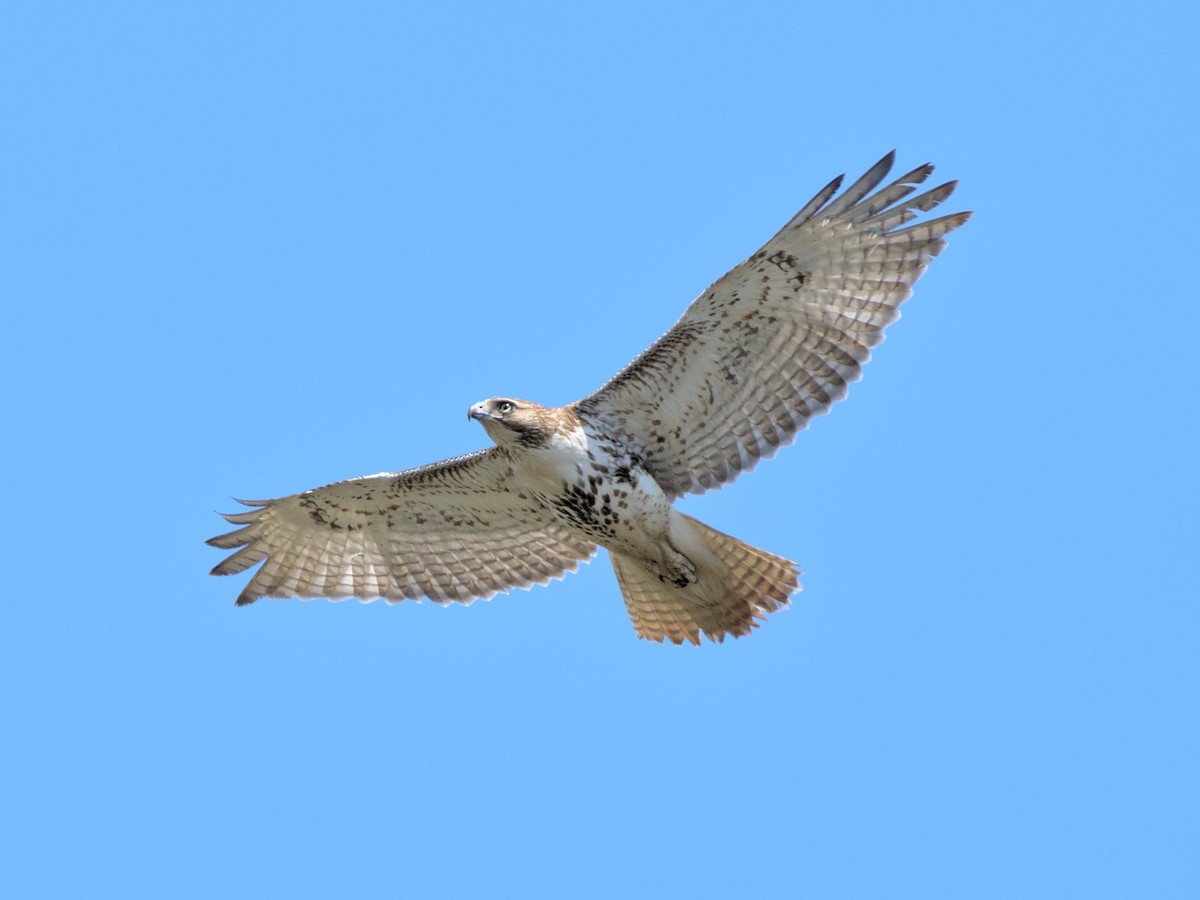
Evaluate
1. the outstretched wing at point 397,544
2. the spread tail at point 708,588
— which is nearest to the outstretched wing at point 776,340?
the spread tail at point 708,588

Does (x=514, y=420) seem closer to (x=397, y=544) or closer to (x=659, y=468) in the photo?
(x=659, y=468)

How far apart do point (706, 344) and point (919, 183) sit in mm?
1928

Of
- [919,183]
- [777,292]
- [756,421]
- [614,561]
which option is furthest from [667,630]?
[919,183]

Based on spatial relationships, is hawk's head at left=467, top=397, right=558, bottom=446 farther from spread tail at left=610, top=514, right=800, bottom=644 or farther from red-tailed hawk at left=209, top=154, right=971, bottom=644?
spread tail at left=610, top=514, right=800, bottom=644

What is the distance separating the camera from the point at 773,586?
1419 centimetres

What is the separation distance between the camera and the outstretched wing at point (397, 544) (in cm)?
1501

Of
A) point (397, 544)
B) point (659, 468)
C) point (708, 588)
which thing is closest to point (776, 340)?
point (659, 468)

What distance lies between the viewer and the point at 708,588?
14.3 metres

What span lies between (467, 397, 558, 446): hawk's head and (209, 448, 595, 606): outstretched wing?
1.20m

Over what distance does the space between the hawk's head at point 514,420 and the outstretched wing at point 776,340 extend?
50 centimetres

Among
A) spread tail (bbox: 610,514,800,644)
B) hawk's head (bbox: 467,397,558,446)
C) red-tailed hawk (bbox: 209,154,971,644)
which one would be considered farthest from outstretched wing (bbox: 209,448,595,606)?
hawk's head (bbox: 467,397,558,446)

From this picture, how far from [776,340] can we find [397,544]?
12.1 feet

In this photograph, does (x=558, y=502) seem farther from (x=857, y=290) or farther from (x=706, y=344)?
(x=857, y=290)

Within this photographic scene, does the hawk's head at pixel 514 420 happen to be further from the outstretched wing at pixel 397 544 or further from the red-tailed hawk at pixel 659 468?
the outstretched wing at pixel 397 544
